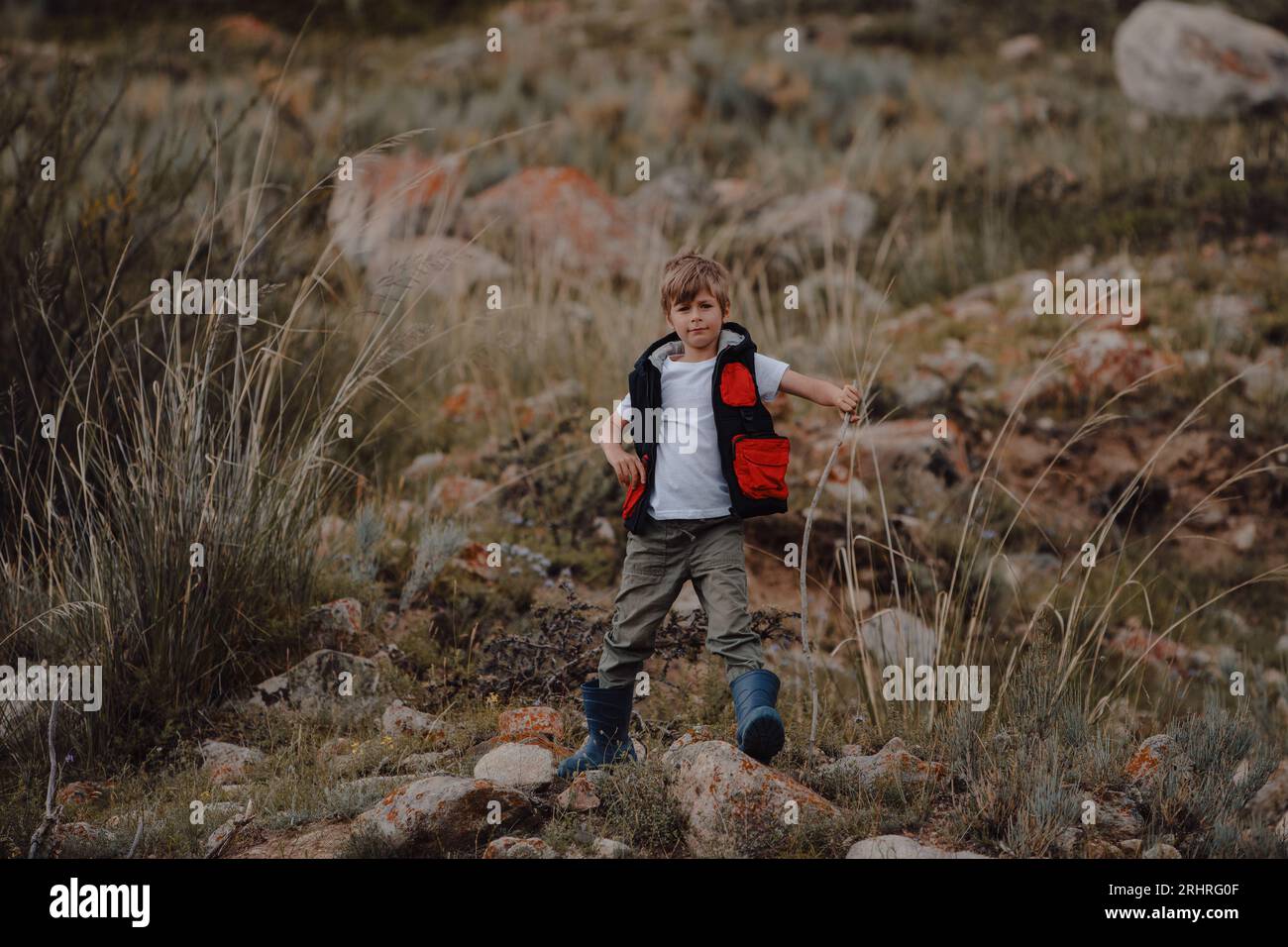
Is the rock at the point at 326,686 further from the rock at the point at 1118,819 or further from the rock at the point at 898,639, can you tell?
the rock at the point at 1118,819

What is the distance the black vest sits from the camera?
2.94 m

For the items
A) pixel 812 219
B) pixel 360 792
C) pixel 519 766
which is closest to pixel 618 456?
pixel 519 766

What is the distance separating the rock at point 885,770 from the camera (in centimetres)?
301

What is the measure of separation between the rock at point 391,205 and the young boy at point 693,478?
10.6 feet

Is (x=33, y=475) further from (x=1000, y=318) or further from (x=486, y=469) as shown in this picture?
(x=1000, y=318)

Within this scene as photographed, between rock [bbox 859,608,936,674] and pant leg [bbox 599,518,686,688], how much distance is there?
2.42ft

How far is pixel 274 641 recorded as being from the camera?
3750 mm

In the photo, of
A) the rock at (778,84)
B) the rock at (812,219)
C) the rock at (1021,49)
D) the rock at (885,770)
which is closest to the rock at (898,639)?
the rock at (885,770)

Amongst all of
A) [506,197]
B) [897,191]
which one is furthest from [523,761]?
[897,191]

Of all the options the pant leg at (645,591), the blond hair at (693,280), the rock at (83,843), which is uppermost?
the blond hair at (693,280)

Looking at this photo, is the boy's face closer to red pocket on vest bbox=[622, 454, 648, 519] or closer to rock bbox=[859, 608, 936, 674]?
red pocket on vest bbox=[622, 454, 648, 519]

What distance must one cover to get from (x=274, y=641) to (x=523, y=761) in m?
1.06

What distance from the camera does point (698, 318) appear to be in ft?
9.93

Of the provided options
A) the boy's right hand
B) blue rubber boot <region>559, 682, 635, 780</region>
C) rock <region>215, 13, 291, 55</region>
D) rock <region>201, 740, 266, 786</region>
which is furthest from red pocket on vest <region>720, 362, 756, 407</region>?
rock <region>215, 13, 291, 55</region>
